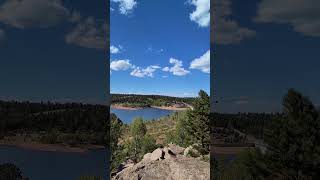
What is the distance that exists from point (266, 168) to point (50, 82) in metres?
5.00

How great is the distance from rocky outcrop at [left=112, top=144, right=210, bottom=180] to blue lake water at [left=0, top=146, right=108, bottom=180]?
1283 cm

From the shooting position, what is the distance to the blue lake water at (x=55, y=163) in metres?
11.4

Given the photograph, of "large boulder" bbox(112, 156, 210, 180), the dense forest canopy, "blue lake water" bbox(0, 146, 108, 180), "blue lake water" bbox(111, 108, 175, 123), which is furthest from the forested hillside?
"blue lake water" bbox(0, 146, 108, 180)

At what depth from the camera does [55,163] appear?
12.1 m

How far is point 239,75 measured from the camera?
1562cm

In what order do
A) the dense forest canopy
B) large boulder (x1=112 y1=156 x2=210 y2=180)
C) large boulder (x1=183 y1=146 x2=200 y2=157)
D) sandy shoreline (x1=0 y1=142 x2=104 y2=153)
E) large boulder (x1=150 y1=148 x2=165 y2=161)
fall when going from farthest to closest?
large boulder (x1=150 y1=148 x2=165 y2=161), large boulder (x1=183 y1=146 x2=200 y2=157), large boulder (x1=112 y1=156 x2=210 y2=180), sandy shoreline (x1=0 y1=142 x2=104 y2=153), the dense forest canopy

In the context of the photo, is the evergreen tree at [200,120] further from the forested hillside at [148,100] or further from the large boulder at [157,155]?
the large boulder at [157,155]

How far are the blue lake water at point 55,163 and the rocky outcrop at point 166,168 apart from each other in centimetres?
1283

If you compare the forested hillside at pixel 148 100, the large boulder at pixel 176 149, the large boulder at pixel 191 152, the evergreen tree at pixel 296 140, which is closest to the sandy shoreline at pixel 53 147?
the evergreen tree at pixel 296 140

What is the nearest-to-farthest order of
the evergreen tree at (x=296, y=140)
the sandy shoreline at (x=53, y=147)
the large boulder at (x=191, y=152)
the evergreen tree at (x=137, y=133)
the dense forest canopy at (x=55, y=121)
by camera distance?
the evergreen tree at (x=296, y=140) < the dense forest canopy at (x=55, y=121) < the sandy shoreline at (x=53, y=147) < the large boulder at (x=191, y=152) < the evergreen tree at (x=137, y=133)

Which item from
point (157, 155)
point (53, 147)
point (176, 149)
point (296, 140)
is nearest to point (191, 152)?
point (176, 149)

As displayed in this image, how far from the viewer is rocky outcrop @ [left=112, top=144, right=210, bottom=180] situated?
82.7 ft

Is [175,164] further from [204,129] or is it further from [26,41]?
[26,41]

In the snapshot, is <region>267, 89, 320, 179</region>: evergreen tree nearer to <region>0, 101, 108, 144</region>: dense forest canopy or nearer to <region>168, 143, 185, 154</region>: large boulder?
<region>0, 101, 108, 144</region>: dense forest canopy
